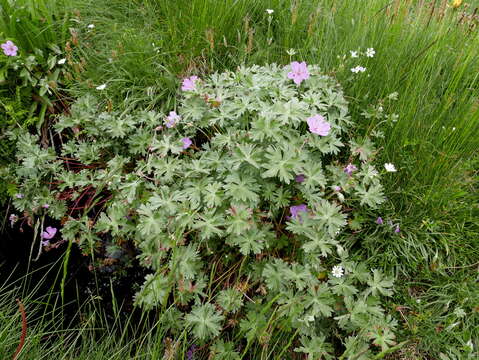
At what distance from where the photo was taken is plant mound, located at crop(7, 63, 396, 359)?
1.65 meters

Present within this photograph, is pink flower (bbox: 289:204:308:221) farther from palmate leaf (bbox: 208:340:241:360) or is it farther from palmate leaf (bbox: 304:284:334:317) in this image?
palmate leaf (bbox: 208:340:241:360)

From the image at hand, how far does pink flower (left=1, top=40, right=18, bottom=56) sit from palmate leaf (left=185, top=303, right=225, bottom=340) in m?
1.94

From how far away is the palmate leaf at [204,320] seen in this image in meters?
1.65

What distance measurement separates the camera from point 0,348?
1642 millimetres

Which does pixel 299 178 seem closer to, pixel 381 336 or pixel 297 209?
pixel 297 209

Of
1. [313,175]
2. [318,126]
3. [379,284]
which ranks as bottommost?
[379,284]

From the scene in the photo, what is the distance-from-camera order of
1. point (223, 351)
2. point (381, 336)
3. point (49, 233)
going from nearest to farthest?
point (381, 336) → point (223, 351) → point (49, 233)

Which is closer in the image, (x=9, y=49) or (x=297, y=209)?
(x=297, y=209)

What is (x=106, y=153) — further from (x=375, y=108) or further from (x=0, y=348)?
(x=375, y=108)

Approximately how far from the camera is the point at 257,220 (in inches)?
68.6

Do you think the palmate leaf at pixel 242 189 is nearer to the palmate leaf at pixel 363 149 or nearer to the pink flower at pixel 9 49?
the palmate leaf at pixel 363 149

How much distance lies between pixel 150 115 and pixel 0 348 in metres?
1.26

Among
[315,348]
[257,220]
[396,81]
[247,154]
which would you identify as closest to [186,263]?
[257,220]

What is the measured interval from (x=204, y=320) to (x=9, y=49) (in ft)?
6.70
